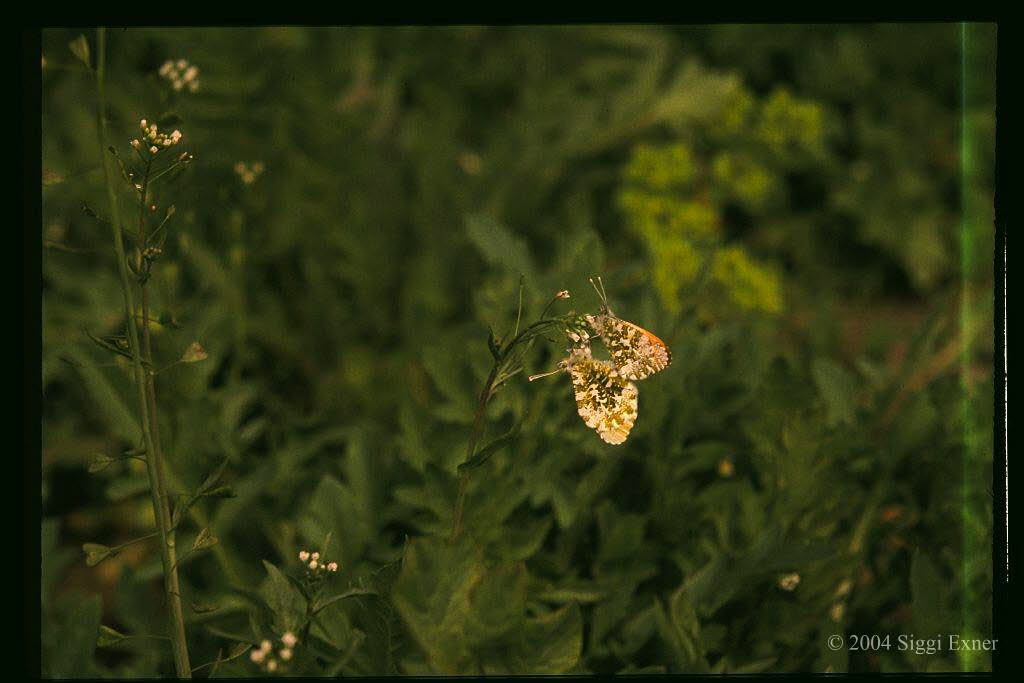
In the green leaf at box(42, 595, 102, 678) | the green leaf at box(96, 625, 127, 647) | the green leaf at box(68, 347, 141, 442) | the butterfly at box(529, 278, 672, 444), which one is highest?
the butterfly at box(529, 278, 672, 444)

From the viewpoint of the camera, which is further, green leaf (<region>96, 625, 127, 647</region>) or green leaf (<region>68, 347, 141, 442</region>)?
green leaf (<region>68, 347, 141, 442</region>)

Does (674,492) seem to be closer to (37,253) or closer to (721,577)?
(721,577)

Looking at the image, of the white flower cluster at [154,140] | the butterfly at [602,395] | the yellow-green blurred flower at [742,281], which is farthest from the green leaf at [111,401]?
the yellow-green blurred flower at [742,281]

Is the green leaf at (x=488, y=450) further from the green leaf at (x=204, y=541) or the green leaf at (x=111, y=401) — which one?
the green leaf at (x=111, y=401)

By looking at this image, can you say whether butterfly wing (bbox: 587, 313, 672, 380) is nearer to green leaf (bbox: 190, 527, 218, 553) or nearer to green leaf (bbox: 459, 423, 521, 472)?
green leaf (bbox: 459, 423, 521, 472)

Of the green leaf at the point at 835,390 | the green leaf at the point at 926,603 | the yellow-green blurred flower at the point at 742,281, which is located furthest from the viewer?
the yellow-green blurred flower at the point at 742,281

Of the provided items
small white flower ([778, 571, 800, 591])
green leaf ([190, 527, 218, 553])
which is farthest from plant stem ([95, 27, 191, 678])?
small white flower ([778, 571, 800, 591])

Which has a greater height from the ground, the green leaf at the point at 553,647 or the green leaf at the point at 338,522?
the green leaf at the point at 338,522
